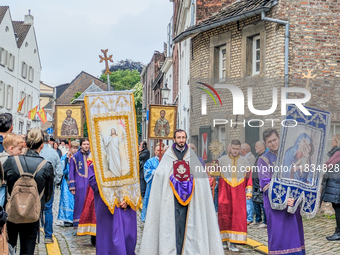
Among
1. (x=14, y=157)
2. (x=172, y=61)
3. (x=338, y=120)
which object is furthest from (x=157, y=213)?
(x=172, y=61)

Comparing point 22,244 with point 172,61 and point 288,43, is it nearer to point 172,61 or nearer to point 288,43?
point 288,43

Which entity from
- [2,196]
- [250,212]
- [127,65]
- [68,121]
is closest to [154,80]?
[68,121]

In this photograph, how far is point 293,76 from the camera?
13445 millimetres

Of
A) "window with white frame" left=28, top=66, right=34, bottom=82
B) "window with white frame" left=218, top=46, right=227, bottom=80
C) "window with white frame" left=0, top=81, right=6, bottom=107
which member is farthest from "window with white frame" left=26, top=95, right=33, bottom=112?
"window with white frame" left=218, top=46, right=227, bottom=80

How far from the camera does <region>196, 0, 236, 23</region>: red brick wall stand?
1914 centimetres

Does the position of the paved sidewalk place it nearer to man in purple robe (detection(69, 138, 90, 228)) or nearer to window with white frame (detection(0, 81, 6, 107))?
man in purple robe (detection(69, 138, 90, 228))

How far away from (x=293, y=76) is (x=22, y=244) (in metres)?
9.66

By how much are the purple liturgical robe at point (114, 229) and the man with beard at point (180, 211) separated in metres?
0.25

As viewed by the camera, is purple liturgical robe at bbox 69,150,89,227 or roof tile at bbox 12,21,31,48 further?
roof tile at bbox 12,21,31,48

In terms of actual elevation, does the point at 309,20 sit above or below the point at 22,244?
above

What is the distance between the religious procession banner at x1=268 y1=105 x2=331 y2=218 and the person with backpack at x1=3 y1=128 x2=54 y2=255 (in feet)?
9.32

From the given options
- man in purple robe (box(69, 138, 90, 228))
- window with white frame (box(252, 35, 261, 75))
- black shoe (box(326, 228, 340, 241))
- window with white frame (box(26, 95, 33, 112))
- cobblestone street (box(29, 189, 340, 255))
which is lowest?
cobblestone street (box(29, 189, 340, 255))

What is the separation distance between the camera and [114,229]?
668 cm

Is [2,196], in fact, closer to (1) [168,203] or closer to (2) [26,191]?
(2) [26,191]
